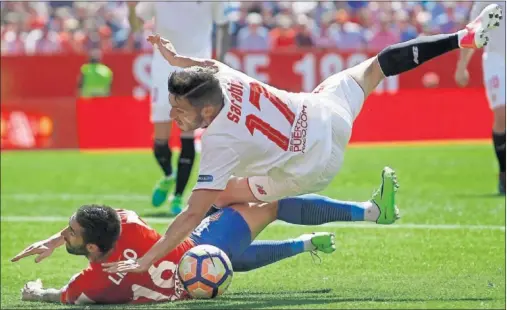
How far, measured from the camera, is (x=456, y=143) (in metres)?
23.0

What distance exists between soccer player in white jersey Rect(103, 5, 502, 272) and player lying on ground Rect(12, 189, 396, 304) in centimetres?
4

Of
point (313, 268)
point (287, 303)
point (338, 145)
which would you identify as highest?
point (338, 145)

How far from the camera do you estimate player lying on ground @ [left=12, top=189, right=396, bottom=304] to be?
8.09 m

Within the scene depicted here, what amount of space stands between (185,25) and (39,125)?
9699mm

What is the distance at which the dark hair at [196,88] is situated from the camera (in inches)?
304

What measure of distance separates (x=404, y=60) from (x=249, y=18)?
62.1 ft

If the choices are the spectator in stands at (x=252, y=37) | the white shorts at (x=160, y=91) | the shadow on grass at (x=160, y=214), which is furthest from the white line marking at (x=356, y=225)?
the spectator in stands at (x=252, y=37)

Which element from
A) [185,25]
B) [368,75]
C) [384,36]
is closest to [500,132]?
[185,25]

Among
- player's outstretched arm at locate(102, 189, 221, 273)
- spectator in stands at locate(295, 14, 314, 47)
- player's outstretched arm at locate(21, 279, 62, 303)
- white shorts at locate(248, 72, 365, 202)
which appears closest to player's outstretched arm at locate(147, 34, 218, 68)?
white shorts at locate(248, 72, 365, 202)

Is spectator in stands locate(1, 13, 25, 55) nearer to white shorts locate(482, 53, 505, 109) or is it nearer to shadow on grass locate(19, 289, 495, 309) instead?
white shorts locate(482, 53, 505, 109)

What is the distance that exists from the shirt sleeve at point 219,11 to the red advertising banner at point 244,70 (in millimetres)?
11644

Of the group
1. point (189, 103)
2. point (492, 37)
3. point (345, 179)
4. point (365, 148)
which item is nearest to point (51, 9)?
point (365, 148)

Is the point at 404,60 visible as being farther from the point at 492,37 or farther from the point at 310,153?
the point at 492,37

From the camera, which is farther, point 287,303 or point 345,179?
point 345,179
